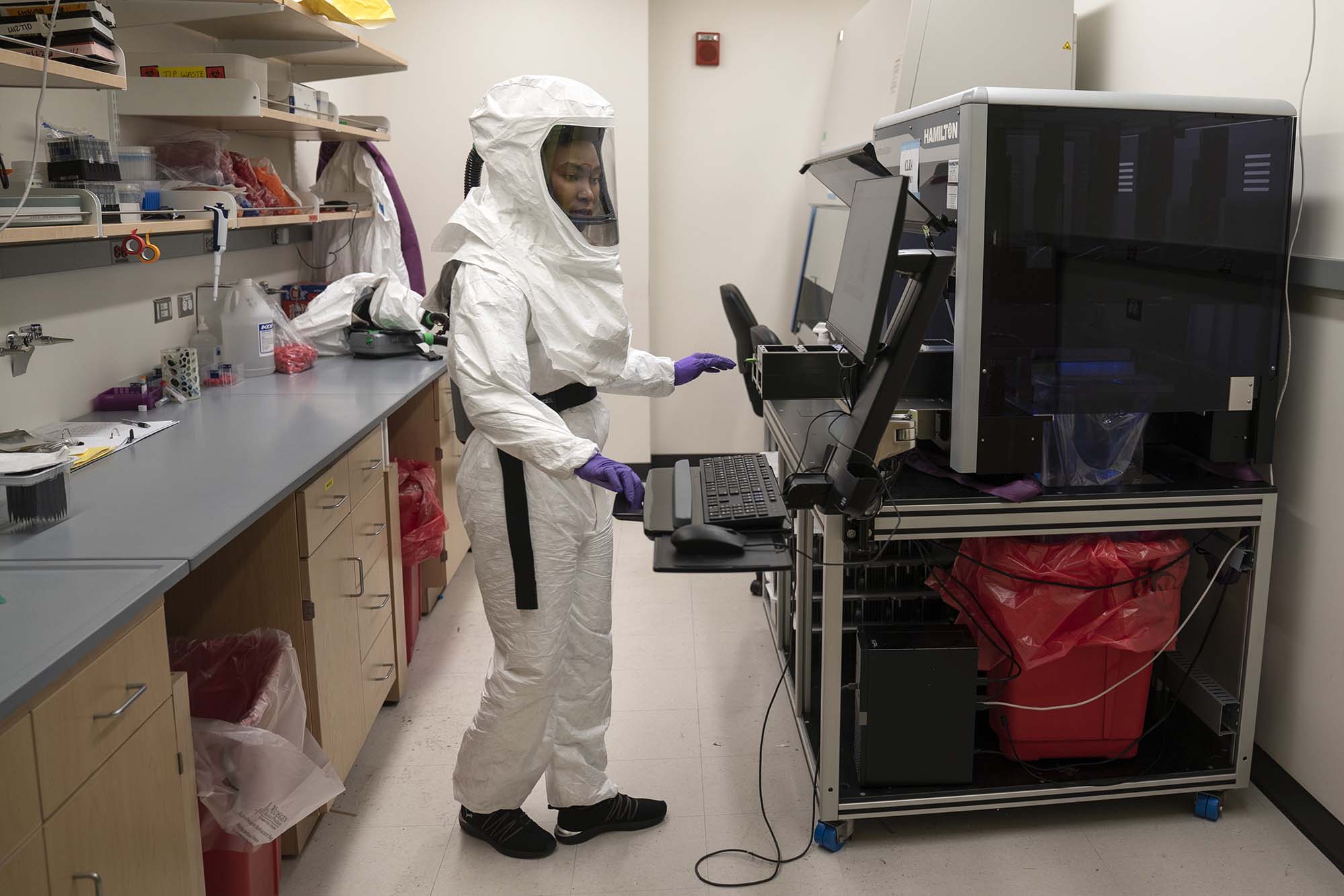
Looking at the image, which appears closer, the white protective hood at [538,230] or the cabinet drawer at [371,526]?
the white protective hood at [538,230]

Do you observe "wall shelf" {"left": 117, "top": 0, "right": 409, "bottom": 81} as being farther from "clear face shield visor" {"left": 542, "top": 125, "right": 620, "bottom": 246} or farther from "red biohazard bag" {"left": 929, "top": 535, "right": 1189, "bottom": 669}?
"red biohazard bag" {"left": 929, "top": 535, "right": 1189, "bottom": 669}

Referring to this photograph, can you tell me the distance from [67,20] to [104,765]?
120 centimetres

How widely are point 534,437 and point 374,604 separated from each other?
0.96m

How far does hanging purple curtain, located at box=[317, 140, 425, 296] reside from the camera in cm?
370

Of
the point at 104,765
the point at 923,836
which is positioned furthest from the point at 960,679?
→ the point at 104,765

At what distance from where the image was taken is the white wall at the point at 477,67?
415cm

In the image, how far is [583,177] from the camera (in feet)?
6.38

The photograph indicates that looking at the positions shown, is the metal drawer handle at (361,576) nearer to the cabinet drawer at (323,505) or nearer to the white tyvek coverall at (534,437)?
the cabinet drawer at (323,505)

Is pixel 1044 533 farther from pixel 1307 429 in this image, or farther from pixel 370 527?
pixel 370 527

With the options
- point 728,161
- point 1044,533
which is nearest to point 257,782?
point 1044,533

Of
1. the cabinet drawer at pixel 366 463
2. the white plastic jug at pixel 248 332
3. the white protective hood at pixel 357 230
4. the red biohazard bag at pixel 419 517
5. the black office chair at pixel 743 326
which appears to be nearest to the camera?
the cabinet drawer at pixel 366 463

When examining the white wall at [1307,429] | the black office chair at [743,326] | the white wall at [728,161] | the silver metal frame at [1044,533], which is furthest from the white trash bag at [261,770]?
the white wall at [728,161]

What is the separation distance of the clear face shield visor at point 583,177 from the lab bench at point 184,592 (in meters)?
0.69

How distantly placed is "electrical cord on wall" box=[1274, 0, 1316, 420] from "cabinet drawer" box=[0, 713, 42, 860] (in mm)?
2083
